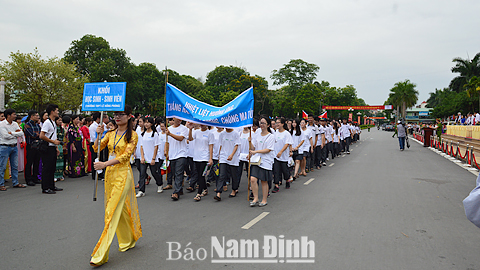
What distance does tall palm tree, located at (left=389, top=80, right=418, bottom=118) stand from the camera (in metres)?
79.3

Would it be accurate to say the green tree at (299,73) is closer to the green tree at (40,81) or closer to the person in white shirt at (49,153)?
the green tree at (40,81)

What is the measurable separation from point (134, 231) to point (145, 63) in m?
56.8

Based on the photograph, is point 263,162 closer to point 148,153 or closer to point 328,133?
point 148,153

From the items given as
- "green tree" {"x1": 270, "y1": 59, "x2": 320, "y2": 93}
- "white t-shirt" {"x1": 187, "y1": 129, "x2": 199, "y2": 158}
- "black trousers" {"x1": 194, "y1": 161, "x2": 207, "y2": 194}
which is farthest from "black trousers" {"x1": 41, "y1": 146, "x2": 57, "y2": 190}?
"green tree" {"x1": 270, "y1": 59, "x2": 320, "y2": 93}

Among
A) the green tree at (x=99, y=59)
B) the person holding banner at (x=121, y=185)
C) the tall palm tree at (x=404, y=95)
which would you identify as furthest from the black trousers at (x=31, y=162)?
the tall palm tree at (x=404, y=95)

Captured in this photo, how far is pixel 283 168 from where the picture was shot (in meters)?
8.73

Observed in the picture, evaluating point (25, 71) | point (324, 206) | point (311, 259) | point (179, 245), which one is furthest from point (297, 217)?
point (25, 71)

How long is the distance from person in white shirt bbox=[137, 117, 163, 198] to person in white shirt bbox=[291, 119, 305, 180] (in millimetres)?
4480

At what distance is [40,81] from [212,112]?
36507 mm

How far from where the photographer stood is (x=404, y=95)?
79.7 meters

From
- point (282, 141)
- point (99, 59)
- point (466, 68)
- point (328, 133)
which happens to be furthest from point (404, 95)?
point (282, 141)

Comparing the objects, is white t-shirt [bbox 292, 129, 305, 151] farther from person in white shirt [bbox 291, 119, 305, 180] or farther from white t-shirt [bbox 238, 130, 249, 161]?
white t-shirt [bbox 238, 130, 249, 161]

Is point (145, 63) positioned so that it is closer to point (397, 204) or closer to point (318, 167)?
point (318, 167)

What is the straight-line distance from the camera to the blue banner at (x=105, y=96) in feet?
17.1
